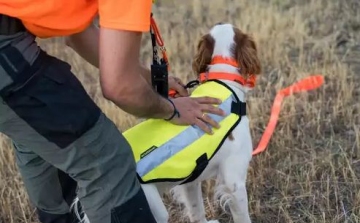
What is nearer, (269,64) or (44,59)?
(44,59)

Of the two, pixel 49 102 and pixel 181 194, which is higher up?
pixel 49 102

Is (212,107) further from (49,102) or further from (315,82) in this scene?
(315,82)

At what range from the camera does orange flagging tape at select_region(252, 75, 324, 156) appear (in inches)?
174

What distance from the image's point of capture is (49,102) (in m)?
2.57

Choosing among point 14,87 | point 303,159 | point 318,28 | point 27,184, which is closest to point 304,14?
point 318,28

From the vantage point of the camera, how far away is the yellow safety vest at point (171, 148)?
3.03m

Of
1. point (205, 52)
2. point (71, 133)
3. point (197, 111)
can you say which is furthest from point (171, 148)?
point (205, 52)

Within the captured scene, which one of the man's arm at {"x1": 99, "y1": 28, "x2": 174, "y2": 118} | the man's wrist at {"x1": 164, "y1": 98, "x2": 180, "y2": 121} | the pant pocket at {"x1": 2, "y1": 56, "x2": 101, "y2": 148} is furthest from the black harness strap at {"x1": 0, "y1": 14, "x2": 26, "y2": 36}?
the man's wrist at {"x1": 164, "y1": 98, "x2": 180, "y2": 121}

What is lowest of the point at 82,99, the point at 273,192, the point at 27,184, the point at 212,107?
the point at 273,192

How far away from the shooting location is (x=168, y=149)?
10.2 ft

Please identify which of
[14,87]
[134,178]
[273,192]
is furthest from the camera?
[273,192]

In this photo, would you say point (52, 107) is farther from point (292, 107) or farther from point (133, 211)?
point (292, 107)

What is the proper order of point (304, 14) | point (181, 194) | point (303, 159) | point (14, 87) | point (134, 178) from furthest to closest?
point (304, 14)
point (303, 159)
point (181, 194)
point (134, 178)
point (14, 87)

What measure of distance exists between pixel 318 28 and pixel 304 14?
491mm
